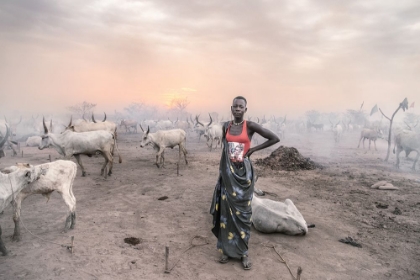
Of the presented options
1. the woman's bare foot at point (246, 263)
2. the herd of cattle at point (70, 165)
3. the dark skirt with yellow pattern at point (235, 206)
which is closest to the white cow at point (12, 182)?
the herd of cattle at point (70, 165)

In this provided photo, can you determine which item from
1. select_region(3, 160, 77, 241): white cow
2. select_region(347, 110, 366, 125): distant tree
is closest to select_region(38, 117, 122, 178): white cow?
select_region(3, 160, 77, 241): white cow

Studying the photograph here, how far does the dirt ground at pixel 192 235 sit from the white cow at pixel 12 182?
0.81 metres

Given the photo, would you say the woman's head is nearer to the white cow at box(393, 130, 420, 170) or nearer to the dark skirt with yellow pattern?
the dark skirt with yellow pattern

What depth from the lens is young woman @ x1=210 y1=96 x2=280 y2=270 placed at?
370 cm

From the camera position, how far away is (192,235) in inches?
191

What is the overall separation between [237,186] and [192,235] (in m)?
1.82

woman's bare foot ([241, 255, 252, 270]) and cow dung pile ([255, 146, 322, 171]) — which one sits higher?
cow dung pile ([255, 146, 322, 171])

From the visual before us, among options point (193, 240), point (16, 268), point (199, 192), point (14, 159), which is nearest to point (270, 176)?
point (199, 192)

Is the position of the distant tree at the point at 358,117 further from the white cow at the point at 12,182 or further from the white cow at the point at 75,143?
the white cow at the point at 12,182

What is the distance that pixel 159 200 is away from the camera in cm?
685

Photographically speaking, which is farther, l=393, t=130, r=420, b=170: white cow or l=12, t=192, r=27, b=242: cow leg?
l=393, t=130, r=420, b=170: white cow

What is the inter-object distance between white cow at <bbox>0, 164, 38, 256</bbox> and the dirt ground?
0.81 meters

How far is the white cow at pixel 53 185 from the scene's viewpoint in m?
4.50

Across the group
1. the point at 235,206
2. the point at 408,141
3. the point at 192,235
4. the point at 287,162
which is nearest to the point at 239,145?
the point at 235,206
